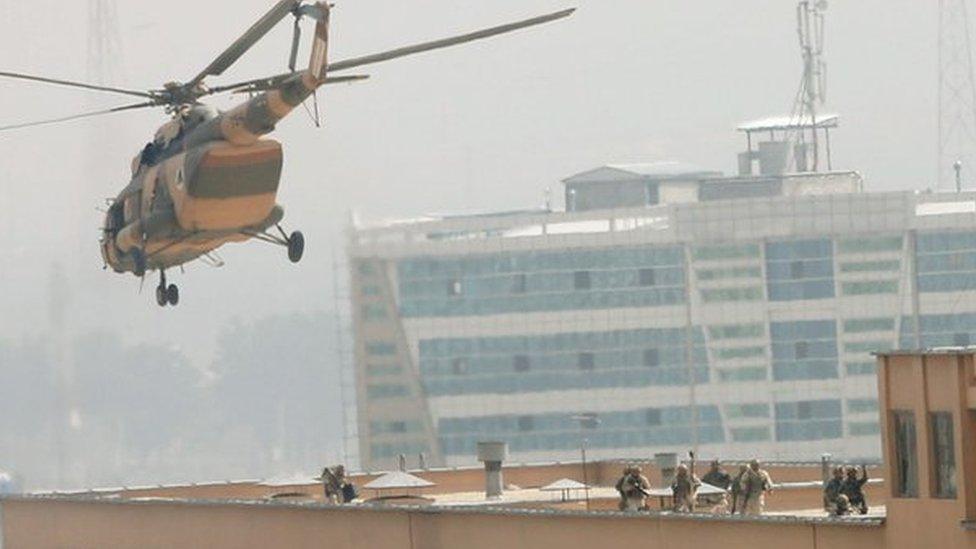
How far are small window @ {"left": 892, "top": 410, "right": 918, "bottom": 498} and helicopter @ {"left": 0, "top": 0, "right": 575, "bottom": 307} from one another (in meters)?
16.8

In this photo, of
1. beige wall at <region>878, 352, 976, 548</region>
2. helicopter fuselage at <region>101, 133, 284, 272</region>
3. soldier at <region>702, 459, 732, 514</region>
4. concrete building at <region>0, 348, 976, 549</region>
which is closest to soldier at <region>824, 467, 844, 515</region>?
concrete building at <region>0, 348, 976, 549</region>

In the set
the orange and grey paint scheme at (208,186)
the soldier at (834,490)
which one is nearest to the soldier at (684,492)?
the soldier at (834,490)

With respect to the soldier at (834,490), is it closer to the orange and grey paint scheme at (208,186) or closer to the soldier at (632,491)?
the soldier at (632,491)

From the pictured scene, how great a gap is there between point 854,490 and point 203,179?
1916cm

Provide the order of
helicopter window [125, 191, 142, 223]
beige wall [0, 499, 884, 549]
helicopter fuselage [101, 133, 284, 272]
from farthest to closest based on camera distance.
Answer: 1. helicopter window [125, 191, 142, 223]
2. helicopter fuselage [101, 133, 284, 272]
3. beige wall [0, 499, 884, 549]

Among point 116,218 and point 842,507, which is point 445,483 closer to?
point 116,218

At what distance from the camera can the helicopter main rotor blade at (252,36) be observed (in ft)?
285

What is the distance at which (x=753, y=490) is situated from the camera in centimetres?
8881

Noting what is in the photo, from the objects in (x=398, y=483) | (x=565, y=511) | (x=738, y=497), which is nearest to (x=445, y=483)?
(x=398, y=483)

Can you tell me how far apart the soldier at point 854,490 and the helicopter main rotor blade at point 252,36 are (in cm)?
1529

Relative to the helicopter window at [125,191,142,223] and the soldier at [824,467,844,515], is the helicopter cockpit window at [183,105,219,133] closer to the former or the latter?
the helicopter window at [125,191,142,223]

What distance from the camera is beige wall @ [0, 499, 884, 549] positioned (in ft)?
273

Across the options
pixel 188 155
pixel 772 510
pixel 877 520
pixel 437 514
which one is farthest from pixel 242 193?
pixel 877 520

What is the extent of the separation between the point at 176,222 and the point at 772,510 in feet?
52.2
